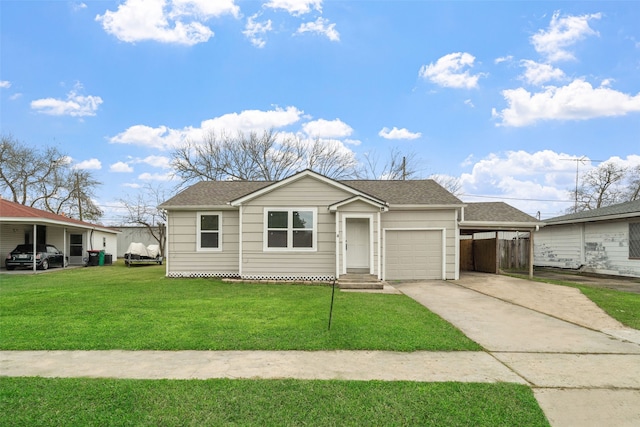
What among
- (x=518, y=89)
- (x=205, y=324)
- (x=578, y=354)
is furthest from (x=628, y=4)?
(x=205, y=324)

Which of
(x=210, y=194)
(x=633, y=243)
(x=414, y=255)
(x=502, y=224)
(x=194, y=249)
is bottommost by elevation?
(x=414, y=255)

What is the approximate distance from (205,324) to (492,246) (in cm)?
1495

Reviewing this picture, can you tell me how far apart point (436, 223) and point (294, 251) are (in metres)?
5.58

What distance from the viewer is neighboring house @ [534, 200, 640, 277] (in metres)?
15.2

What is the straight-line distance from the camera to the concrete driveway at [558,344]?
3.64 metres

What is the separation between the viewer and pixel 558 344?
572 centimetres

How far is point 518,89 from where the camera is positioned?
16766mm

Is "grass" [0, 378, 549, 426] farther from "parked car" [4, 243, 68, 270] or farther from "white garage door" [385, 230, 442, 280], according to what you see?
"parked car" [4, 243, 68, 270]

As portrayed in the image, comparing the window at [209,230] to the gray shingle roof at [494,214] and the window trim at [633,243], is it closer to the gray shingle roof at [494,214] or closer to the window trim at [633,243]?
the gray shingle roof at [494,214]

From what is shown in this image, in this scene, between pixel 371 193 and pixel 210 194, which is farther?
pixel 371 193

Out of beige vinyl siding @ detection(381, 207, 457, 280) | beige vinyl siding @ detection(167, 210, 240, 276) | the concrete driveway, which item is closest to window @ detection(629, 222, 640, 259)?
the concrete driveway

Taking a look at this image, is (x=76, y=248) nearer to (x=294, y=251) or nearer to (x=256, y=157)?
(x=256, y=157)

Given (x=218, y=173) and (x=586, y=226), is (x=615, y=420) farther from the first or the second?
(x=218, y=173)

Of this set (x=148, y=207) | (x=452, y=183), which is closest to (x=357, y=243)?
(x=148, y=207)
